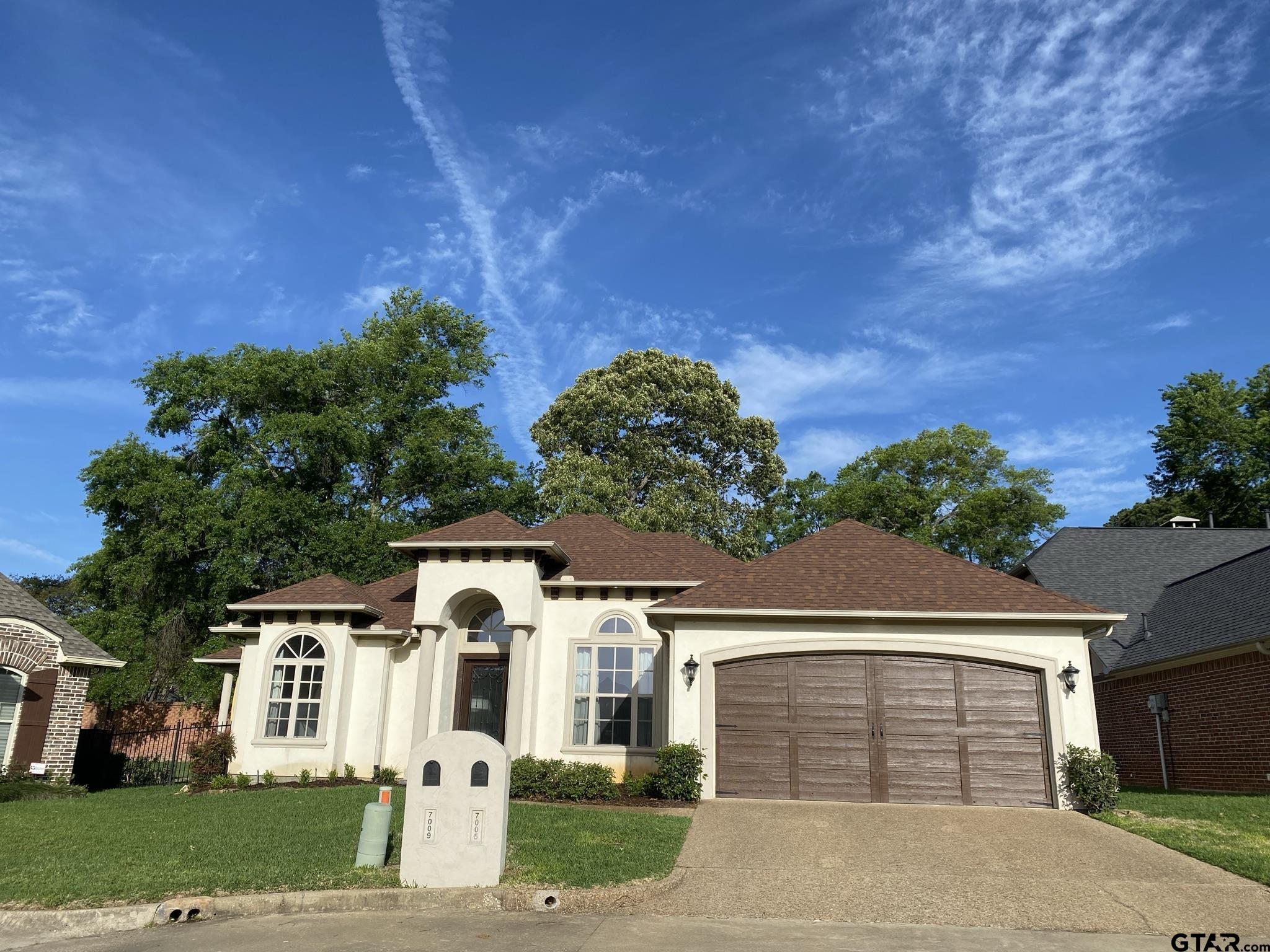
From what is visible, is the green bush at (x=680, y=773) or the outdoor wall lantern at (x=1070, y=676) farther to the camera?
the outdoor wall lantern at (x=1070, y=676)

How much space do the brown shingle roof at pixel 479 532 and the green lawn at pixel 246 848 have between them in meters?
4.66

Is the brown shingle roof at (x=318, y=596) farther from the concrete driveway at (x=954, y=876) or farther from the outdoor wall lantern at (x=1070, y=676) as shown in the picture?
the outdoor wall lantern at (x=1070, y=676)

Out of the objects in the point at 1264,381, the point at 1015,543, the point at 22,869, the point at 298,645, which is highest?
the point at 1264,381

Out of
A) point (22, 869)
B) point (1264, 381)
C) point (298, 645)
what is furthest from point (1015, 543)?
point (22, 869)

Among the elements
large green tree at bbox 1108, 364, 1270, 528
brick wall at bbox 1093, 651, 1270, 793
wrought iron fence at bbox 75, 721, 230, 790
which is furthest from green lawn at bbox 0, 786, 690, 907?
large green tree at bbox 1108, 364, 1270, 528

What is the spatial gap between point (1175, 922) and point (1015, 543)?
3219 centimetres

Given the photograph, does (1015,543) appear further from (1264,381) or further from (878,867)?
(878,867)

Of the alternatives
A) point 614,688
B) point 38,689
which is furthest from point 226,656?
point 614,688

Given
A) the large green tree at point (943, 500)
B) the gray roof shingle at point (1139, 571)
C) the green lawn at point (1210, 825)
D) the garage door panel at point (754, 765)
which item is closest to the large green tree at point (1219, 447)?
the large green tree at point (943, 500)

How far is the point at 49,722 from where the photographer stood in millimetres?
16391

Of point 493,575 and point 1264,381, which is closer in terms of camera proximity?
point 493,575

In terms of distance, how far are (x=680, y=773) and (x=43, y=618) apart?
13.3 m

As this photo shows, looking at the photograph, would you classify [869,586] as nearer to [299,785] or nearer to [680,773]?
[680,773]

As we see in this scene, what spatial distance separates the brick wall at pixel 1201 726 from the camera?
1468cm
